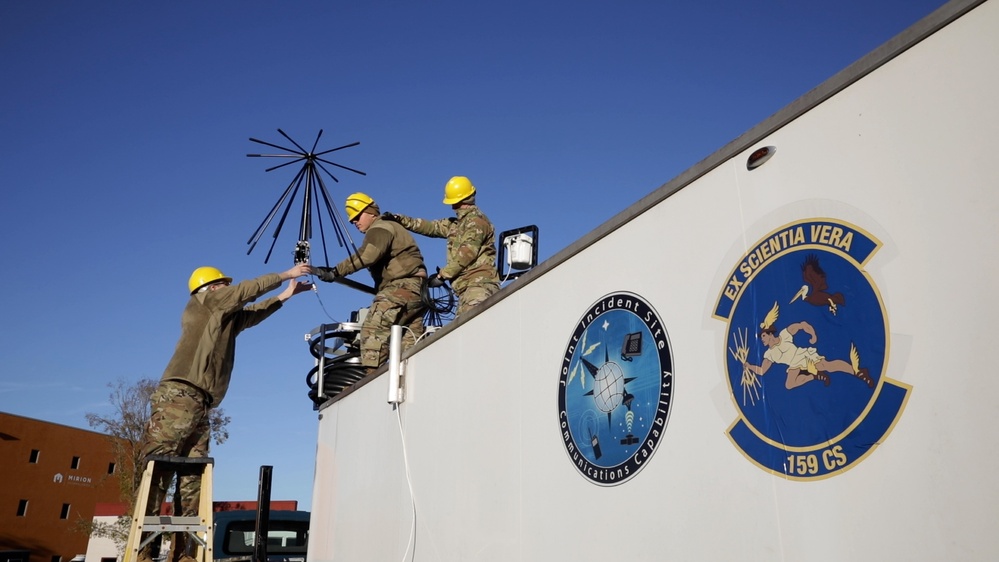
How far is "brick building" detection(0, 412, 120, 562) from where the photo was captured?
38.0m

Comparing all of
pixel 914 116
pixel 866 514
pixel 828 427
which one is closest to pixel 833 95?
pixel 914 116

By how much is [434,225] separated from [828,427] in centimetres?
592

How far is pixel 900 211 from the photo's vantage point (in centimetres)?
207

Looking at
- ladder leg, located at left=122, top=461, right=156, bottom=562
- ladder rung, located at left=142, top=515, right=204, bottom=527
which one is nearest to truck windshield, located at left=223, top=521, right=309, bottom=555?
ladder rung, located at left=142, top=515, right=204, bottom=527

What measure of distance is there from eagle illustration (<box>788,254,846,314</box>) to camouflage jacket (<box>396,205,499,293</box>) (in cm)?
452

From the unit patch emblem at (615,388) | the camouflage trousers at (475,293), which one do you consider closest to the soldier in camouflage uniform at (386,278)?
the camouflage trousers at (475,293)

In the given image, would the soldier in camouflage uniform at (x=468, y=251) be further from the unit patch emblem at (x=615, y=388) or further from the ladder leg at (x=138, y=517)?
the unit patch emblem at (x=615, y=388)

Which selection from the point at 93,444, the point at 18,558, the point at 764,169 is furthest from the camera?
the point at 93,444

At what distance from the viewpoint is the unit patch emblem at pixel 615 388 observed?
2.94 m

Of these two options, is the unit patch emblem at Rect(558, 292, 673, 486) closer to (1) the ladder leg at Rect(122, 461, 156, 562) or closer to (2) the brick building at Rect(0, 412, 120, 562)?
(1) the ladder leg at Rect(122, 461, 156, 562)

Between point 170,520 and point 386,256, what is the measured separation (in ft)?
9.90

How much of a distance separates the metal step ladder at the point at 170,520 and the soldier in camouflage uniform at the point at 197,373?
0.23 meters

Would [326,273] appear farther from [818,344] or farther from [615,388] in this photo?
[818,344]

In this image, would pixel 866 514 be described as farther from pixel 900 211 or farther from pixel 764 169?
pixel 764 169
